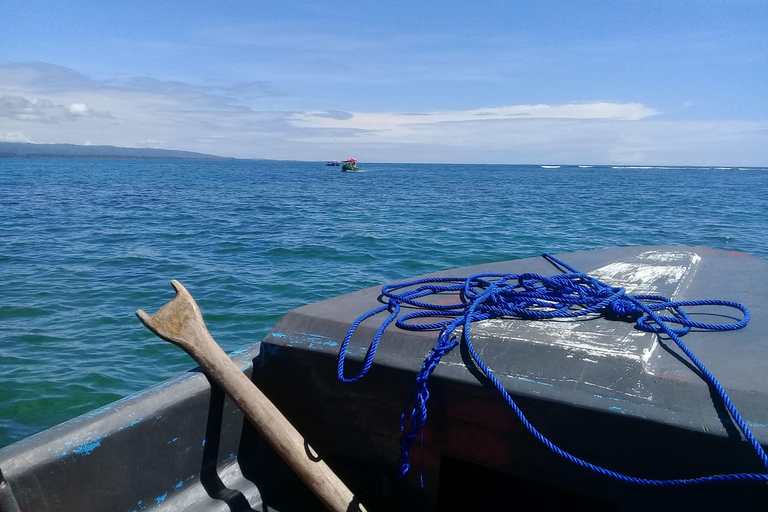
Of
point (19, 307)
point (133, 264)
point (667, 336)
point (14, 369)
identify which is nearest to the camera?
point (667, 336)

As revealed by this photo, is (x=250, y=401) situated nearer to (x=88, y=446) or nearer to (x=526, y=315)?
(x=88, y=446)

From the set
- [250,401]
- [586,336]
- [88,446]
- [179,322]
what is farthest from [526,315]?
[88,446]

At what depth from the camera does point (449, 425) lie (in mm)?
2098

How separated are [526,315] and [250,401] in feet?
3.90

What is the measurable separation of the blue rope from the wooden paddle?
0.27 metres

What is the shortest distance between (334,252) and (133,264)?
13.2 ft

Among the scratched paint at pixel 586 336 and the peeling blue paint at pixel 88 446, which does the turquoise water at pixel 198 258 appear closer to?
the peeling blue paint at pixel 88 446

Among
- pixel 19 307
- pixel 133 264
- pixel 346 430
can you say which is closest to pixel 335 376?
pixel 346 430

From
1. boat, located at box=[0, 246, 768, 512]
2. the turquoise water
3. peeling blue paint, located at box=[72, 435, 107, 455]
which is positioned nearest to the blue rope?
boat, located at box=[0, 246, 768, 512]

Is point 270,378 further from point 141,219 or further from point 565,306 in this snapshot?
point 141,219

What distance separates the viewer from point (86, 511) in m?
1.96

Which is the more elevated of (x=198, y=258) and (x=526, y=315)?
(x=526, y=315)

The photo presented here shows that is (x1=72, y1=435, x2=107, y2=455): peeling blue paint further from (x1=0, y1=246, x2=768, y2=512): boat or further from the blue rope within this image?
the blue rope

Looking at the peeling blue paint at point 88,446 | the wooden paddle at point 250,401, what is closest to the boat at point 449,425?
the peeling blue paint at point 88,446
